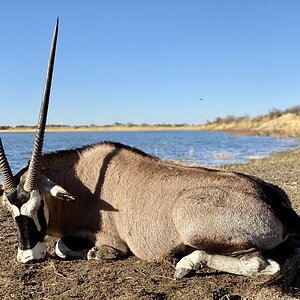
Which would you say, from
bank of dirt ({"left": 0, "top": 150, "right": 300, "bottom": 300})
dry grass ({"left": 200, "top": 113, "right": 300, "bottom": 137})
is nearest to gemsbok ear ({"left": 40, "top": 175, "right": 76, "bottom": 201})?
bank of dirt ({"left": 0, "top": 150, "right": 300, "bottom": 300})

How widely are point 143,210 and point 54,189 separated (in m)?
1.22

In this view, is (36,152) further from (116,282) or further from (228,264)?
(228,264)

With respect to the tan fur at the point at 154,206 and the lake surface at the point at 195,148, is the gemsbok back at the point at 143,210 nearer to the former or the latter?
the tan fur at the point at 154,206

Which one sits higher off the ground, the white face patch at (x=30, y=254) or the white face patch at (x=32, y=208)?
the white face patch at (x=32, y=208)

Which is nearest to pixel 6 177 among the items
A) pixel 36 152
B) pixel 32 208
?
pixel 36 152

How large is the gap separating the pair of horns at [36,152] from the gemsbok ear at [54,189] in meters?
0.23

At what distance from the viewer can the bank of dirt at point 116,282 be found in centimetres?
518

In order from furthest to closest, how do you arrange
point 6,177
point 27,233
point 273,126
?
1. point 273,126
2. point 6,177
3. point 27,233

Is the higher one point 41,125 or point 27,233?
point 41,125

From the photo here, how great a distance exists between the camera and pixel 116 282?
5613mm

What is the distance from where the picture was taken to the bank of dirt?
5.18 meters

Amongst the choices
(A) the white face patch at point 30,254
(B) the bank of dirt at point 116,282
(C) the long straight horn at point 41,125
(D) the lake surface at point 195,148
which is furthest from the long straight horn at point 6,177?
(D) the lake surface at point 195,148

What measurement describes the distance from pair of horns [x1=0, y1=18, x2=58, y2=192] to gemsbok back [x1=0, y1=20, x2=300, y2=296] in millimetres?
13

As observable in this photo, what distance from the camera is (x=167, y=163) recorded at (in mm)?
6992
